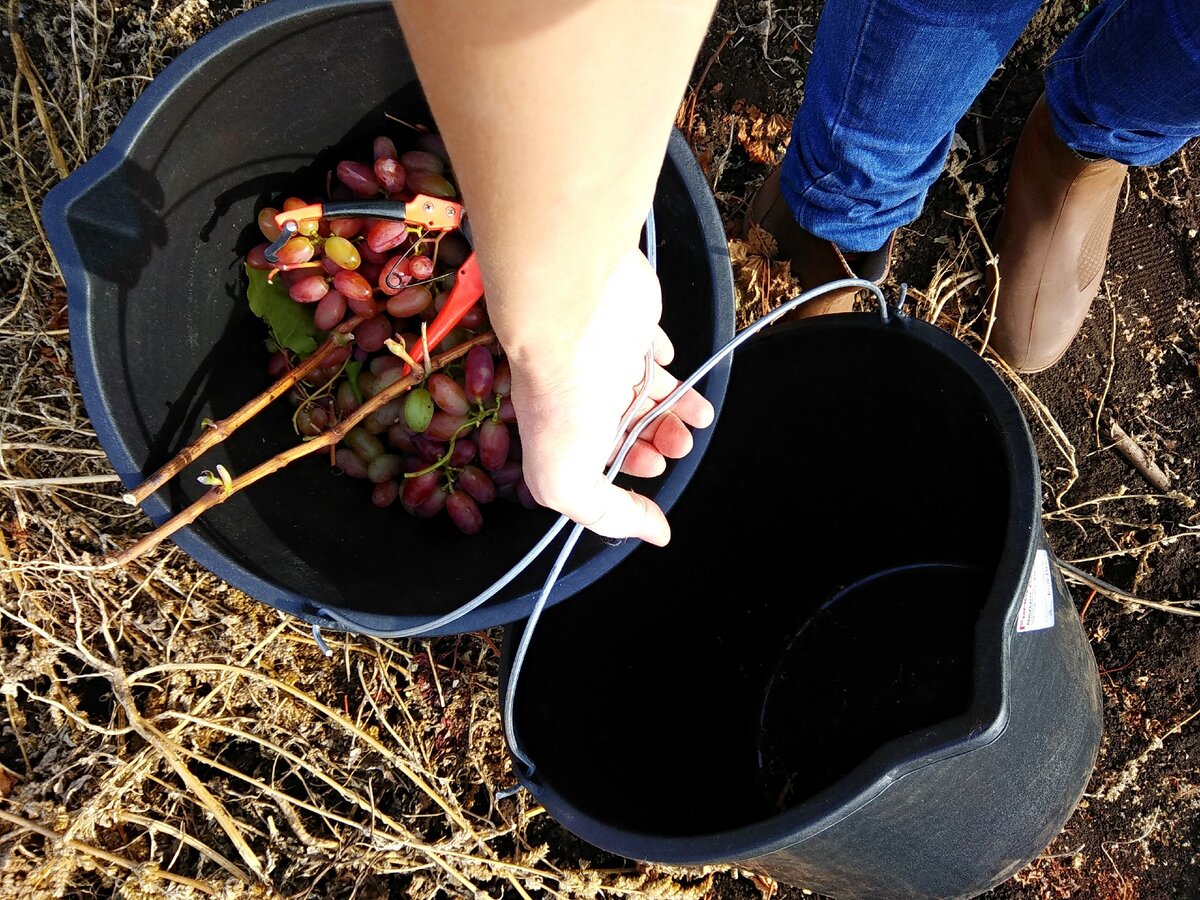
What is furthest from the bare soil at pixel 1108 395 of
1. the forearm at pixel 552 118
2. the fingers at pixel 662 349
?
the forearm at pixel 552 118

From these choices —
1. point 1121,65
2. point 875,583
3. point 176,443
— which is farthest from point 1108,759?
point 176,443

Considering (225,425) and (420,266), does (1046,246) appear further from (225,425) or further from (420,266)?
(225,425)

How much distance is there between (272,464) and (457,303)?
32 cm

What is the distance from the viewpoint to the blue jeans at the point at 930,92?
97cm

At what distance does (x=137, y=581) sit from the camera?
1.37m

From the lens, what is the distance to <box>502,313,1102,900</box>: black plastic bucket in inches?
35.3

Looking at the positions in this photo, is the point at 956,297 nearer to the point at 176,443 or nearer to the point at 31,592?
the point at 176,443

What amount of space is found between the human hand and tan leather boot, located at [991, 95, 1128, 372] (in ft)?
2.96

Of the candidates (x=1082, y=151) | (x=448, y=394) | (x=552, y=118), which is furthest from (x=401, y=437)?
(x=1082, y=151)

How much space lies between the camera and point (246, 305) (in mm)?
1222

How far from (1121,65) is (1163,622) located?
3.51 feet

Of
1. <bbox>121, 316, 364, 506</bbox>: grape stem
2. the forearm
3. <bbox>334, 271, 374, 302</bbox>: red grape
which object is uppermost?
the forearm

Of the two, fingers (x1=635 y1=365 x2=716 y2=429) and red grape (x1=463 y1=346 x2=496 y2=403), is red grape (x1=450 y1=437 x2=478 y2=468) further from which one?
fingers (x1=635 y1=365 x2=716 y2=429)

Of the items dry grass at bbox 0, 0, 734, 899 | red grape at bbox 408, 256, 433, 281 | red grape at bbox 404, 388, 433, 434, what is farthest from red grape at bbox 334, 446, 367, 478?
dry grass at bbox 0, 0, 734, 899
